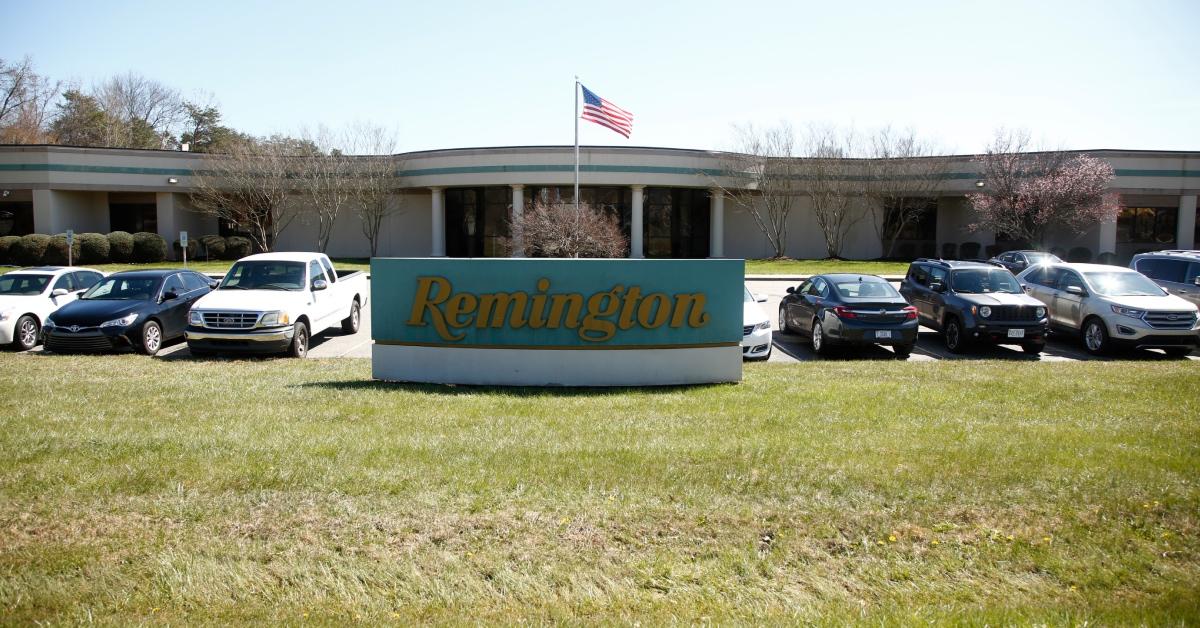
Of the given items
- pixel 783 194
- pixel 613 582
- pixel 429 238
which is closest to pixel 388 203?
pixel 429 238

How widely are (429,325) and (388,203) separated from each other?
33557 mm

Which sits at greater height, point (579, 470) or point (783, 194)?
point (783, 194)

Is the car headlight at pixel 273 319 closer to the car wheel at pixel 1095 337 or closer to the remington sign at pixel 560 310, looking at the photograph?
the remington sign at pixel 560 310

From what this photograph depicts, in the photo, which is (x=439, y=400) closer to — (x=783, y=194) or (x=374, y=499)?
(x=374, y=499)

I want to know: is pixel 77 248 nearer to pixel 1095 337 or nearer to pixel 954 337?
pixel 954 337

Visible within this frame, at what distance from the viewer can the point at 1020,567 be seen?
4.96 metres

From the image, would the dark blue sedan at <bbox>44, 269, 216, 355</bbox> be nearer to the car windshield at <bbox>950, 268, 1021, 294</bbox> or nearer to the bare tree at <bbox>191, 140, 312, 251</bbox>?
the car windshield at <bbox>950, 268, 1021, 294</bbox>

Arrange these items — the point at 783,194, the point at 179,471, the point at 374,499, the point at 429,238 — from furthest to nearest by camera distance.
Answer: the point at 429,238
the point at 783,194
the point at 179,471
the point at 374,499

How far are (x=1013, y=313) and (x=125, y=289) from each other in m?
16.9

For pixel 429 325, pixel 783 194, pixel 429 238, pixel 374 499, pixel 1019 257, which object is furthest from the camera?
pixel 429 238

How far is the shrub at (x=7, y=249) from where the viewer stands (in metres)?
36.3

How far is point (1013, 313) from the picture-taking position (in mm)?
15156

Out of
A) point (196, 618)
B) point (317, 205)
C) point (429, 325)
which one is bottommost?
point (196, 618)

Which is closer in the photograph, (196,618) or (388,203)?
(196,618)
